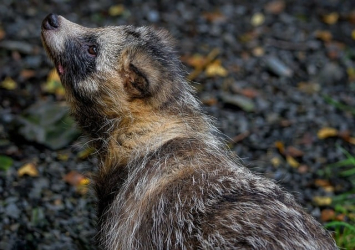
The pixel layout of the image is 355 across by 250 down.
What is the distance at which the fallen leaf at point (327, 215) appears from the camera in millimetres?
6070

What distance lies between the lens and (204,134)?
16.3ft

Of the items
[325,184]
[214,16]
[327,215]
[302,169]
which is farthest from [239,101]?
[214,16]

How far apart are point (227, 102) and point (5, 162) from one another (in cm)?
281

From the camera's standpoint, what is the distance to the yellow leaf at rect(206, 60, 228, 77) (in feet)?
26.4

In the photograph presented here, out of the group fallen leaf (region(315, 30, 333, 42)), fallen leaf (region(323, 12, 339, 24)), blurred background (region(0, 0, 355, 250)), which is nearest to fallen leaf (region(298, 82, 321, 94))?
blurred background (region(0, 0, 355, 250))

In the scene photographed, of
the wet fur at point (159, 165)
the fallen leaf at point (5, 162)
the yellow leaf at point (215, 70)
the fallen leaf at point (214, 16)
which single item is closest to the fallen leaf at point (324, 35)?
the fallen leaf at point (214, 16)

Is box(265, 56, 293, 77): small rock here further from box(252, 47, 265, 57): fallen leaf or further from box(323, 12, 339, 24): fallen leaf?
box(323, 12, 339, 24): fallen leaf

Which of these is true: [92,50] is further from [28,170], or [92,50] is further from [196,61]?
[196,61]

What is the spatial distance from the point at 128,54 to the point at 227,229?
67.6 inches

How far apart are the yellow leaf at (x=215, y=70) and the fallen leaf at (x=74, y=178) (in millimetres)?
2591

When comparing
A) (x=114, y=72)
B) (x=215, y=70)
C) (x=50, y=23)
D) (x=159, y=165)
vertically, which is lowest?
(x=215, y=70)

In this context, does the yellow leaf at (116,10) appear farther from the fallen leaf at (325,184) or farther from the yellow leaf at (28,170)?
the fallen leaf at (325,184)

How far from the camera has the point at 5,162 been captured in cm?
602

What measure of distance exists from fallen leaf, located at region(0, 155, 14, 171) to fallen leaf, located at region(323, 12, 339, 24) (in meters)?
5.48
